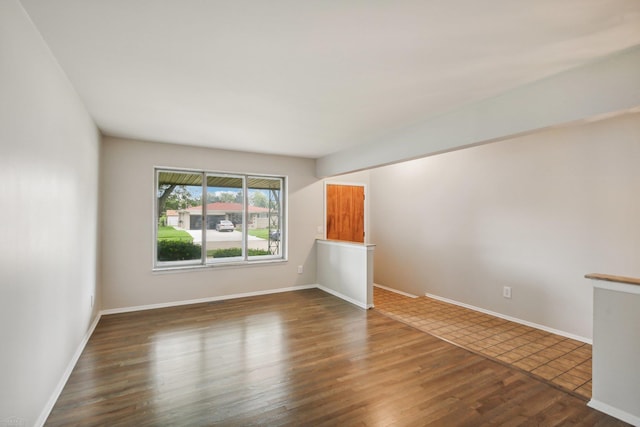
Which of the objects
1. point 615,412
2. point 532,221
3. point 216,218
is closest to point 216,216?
point 216,218

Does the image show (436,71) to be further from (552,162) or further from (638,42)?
(552,162)

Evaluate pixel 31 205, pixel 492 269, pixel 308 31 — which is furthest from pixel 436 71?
pixel 492 269

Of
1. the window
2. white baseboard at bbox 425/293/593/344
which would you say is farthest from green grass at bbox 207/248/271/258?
white baseboard at bbox 425/293/593/344

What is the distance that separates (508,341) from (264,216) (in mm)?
3940

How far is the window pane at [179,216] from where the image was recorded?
4.52 m

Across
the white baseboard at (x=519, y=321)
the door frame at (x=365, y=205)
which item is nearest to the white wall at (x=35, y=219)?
the door frame at (x=365, y=205)

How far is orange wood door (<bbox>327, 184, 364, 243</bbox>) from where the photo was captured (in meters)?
5.92

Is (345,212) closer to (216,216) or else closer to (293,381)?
(216,216)

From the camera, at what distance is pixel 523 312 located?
3.78 m

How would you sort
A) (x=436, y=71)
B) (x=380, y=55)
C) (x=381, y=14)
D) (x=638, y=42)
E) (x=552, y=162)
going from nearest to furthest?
(x=381, y=14)
(x=638, y=42)
(x=380, y=55)
(x=436, y=71)
(x=552, y=162)

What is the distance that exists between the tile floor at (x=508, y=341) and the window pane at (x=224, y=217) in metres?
2.58

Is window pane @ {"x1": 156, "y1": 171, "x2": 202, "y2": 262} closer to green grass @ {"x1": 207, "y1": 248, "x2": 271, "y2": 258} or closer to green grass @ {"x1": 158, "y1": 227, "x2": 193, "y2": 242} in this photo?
green grass @ {"x1": 158, "y1": 227, "x2": 193, "y2": 242}

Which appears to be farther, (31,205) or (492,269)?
(492,269)

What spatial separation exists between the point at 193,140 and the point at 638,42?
448 centimetres
